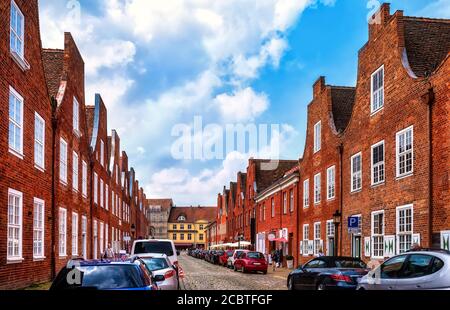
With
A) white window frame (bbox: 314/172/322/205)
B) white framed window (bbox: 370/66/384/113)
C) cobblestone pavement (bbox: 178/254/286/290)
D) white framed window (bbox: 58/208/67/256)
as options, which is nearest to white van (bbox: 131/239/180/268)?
cobblestone pavement (bbox: 178/254/286/290)

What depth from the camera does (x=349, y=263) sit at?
17.3 meters

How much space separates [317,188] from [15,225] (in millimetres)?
20310

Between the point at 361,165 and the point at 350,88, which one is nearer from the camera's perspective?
the point at 361,165

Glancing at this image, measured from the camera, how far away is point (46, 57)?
2925 centimetres

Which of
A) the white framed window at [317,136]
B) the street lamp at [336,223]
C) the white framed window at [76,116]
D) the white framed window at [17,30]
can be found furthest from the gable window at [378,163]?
the white framed window at [17,30]

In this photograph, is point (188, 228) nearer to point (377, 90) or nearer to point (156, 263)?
point (377, 90)

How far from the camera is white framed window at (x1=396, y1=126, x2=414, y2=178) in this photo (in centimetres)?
2127

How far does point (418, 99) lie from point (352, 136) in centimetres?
734

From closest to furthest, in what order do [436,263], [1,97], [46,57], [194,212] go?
1. [436,263]
2. [1,97]
3. [46,57]
4. [194,212]

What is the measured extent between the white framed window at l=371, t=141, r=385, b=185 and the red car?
1253 cm

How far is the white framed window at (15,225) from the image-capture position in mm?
17250

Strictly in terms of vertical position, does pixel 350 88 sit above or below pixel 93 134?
above
